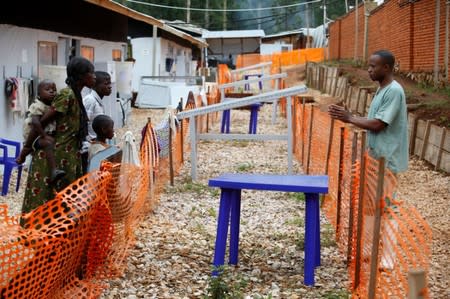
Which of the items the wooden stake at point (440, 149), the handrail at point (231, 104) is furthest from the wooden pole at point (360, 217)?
the wooden stake at point (440, 149)

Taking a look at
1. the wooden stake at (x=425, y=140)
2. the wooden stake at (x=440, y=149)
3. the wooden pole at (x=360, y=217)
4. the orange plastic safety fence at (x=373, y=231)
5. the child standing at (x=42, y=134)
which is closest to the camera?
the orange plastic safety fence at (x=373, y=231)

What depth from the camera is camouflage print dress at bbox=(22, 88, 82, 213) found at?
4945 mm

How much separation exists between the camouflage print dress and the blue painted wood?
1067 millimetres

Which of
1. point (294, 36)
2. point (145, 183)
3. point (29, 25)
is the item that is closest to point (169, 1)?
point (294, 36)

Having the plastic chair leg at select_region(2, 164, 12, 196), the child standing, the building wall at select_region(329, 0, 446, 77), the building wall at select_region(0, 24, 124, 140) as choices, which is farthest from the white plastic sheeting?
the child standing

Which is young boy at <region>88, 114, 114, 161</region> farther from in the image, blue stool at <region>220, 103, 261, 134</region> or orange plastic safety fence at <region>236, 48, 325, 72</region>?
orange plastic safety fence at <region>236, 48, 325, 72</region>

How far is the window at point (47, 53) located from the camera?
11609mm

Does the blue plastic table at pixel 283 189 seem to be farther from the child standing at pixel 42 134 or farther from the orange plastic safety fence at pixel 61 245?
the child standing at pixel 42 134

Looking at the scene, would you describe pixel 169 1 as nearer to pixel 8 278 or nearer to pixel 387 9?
pixel 387 9

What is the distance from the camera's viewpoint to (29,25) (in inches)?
431

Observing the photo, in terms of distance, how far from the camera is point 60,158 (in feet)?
16.4

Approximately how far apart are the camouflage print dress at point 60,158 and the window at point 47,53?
6.87 metres

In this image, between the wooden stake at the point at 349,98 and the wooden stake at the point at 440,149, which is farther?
the wooden stake at the point at 349,98

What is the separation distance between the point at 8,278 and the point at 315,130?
7.34 m
